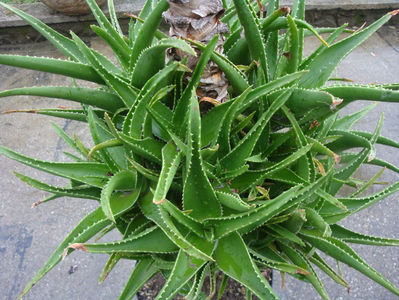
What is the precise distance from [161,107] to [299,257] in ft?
1.32

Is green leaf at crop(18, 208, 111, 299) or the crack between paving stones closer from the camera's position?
green leaf at crop(18, 208, 111, 299)

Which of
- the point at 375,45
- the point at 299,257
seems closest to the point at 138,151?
the point at 299,257

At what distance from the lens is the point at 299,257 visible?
0.72m

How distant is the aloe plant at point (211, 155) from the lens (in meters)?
0.58

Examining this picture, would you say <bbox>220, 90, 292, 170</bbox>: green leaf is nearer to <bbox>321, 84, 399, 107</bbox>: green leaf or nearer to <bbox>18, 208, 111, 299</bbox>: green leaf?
<bbox>321, 84, 399, 107</bbox>: green leaf

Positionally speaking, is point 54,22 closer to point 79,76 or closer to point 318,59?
point 79,76

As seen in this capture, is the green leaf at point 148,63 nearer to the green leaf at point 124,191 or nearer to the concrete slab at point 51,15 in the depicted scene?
the green leaf at point 124,191

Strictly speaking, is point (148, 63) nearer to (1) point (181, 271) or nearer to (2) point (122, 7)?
(1) point (181, 271)

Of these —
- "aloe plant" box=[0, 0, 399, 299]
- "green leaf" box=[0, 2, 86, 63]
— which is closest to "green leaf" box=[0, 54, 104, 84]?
"aloe plant" box=[0, 0, 399, 299]

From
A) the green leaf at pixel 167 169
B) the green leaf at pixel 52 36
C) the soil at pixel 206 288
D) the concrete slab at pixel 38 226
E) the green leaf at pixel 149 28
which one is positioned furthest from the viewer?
the concrete slab at pixel 38 226

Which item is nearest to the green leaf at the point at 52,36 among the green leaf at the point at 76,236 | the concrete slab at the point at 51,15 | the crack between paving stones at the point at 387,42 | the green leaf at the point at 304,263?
the green leaf at the point at 76,236

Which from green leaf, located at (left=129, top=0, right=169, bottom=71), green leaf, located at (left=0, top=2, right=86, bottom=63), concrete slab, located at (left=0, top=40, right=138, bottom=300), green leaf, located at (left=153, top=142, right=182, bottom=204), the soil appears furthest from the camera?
concrete slab, located at (left=0, top=40, right=138, bottom=300)

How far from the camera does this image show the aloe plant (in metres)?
0.58

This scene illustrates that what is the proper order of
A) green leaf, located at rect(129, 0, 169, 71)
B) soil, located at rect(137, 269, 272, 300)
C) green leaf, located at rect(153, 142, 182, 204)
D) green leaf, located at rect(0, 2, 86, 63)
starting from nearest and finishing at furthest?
green leaf, located at rect(153, 142, 182, 204)
green leaf, located at rect(129, 0, 169, 71)
green leaf, located at rect(0, 2, 86, 63)
soil, located at rect(137, 269, 272, 300)
